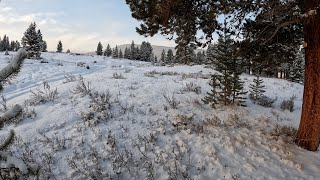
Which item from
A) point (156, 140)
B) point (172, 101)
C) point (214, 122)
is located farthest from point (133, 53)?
point (156, 140)

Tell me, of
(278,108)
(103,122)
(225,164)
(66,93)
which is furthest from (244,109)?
(66,93)

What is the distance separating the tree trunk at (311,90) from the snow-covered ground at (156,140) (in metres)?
0.33

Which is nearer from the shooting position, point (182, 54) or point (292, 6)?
point (292, 6)

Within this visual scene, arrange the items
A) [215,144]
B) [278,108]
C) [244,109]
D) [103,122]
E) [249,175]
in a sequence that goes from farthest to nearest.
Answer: [278,108] < [244,109] < [103,122] < [215,144] < [249,175]

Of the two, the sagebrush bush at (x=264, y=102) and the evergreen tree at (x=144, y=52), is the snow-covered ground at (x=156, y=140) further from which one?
the evergreen tree at (x=144, y=52)

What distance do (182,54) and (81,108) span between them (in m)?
3.28

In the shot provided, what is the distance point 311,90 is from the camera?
26.6ft

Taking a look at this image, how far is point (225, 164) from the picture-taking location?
Answer: 719 cm

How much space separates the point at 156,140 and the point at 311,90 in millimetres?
3875

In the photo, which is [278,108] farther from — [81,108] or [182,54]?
[81,108]

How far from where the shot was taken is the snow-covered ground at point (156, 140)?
694 centimetres

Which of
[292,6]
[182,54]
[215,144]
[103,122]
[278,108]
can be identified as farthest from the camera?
[278,108]

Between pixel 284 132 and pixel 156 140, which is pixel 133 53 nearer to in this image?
pixel 284 132

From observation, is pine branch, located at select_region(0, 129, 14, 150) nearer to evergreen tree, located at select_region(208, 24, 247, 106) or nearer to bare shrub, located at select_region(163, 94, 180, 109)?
bare shrub, located at select_region(163, 94, 180, 109)
